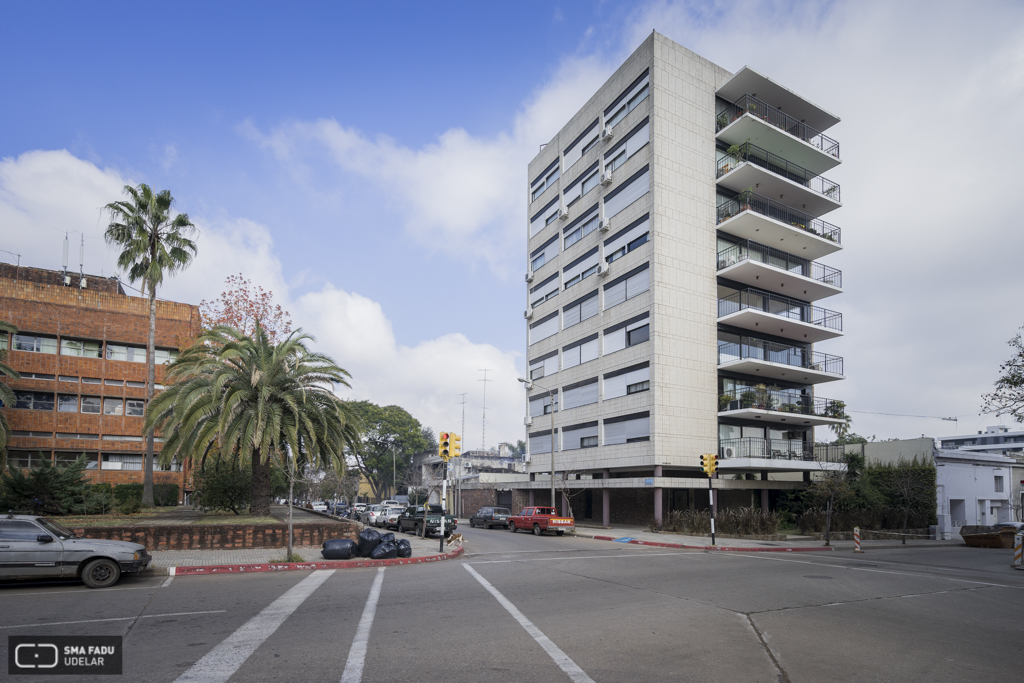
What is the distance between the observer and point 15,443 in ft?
131

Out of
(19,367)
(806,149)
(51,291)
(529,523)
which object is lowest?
(529,523)

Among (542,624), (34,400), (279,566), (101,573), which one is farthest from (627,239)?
(34,400)

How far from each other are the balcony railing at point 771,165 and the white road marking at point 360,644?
120 feet

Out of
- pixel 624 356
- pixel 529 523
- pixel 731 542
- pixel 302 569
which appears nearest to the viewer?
pixel 302 569

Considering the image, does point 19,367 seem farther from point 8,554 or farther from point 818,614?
point 818,614

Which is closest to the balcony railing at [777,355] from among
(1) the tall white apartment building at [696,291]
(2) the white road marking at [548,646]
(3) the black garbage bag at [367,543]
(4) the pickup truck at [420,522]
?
(1) the tall white apartment building at [696,291]

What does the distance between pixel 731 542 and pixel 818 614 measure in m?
18.1

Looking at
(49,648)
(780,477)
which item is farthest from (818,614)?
(780,477)

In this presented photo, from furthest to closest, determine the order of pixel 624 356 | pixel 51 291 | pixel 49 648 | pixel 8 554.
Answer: pixel 51 291
pixel 624 356
pixel 8 554
pixel 49 648

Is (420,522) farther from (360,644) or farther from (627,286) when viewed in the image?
(360,644)

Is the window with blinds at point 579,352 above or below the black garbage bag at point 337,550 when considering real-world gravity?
above

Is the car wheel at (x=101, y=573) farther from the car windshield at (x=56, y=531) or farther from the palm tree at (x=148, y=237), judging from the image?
the palm tree at (x=148, y=237)

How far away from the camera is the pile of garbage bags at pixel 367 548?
59.0ft

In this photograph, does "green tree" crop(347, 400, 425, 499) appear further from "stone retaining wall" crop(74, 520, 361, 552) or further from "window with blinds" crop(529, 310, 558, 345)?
"stone retaining wall" crop(74, 520, 361, 552)
